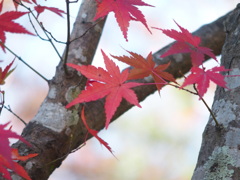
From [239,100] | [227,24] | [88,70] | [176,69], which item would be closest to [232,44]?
[227,24]

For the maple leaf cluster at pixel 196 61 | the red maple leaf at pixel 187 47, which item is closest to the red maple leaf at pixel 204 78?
the maple leaf cluster at pixel 196 61

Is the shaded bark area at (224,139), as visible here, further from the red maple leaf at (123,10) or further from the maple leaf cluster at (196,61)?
the red maple leaf at (123,10)

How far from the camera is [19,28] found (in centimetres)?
93

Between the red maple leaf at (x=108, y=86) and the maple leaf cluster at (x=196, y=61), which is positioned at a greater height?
the maple leaf cluster at (x=196, y=61)

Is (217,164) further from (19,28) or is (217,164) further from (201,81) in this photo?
(19,28)

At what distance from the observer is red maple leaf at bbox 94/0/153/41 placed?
3.10 feet

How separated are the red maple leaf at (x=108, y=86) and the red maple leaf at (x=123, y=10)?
112 millimetres

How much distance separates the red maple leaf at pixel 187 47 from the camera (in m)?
0.95

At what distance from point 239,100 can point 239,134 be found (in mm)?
93

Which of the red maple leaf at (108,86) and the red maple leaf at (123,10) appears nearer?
the red maple leaf at (108,86)

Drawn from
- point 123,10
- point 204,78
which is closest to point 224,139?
point 204,78

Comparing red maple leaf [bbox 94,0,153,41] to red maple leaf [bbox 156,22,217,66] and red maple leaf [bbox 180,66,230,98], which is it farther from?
red maple leaf [bbox 180,66,230,98]

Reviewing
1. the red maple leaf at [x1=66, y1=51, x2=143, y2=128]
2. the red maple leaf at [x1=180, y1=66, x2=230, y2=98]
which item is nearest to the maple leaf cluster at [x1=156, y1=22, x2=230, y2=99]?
the red maple leaf at [x1=180, y1=66, x2=230, y2=98]

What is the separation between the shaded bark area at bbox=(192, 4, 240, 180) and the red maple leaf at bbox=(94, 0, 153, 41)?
0.25 meters
